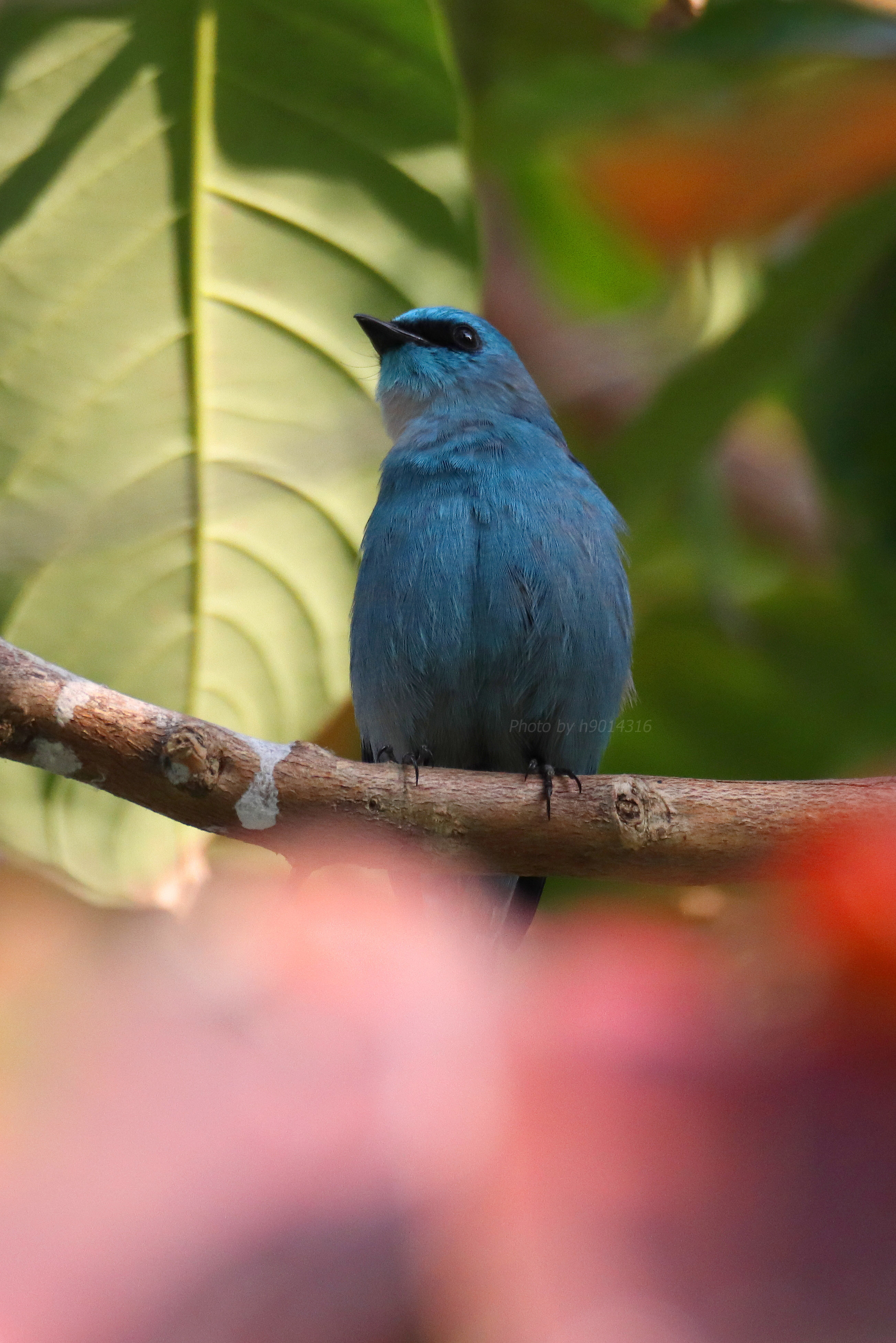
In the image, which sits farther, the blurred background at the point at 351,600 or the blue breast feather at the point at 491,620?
the blue breast feather at the point at 491,620

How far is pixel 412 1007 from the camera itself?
0.77 meters

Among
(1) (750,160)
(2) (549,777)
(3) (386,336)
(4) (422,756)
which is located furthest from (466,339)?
(2) (549,777)

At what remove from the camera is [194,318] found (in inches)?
97.0

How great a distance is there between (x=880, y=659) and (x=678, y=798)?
80.0 inches

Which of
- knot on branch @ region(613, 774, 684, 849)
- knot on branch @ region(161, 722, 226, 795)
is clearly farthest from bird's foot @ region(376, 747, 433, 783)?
knot on branch @ region(161, 722, 226, 795)

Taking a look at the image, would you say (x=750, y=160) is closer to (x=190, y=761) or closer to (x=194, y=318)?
(x=194, y=318)

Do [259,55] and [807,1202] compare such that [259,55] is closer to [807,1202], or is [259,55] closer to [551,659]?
[551,659]

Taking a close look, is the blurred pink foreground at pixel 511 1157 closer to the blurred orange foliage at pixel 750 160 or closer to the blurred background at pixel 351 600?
the blurred background at pixel 351 600

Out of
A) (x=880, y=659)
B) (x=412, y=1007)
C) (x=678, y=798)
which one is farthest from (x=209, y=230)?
(x=880, y=659)

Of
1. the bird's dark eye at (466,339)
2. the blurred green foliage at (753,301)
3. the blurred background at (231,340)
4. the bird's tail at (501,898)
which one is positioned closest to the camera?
the blurred background at (231,340)

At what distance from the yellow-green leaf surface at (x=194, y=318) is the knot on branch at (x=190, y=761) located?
62 cm

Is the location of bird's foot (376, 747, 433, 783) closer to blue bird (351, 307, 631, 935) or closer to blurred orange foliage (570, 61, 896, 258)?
blue bird (351, 307, 631, 935)

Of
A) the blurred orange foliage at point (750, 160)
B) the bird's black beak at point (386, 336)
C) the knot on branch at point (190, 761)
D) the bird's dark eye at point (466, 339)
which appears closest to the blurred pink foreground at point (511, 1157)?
the knot on branch at point (190, 761)

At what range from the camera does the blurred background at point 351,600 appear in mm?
604
